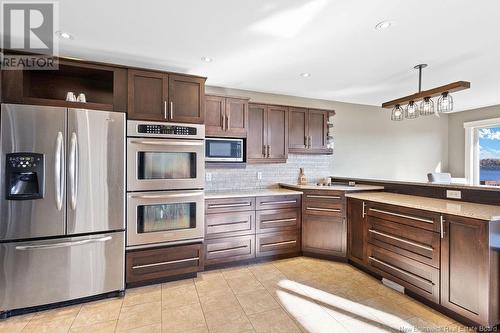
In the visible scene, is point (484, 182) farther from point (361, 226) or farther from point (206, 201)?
point (206, 201)

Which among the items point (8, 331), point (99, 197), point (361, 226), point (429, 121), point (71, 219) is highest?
point (429, 121)

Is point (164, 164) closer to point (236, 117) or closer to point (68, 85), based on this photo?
point (236, 117)

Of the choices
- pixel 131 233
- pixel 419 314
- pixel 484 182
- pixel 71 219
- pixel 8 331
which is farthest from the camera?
pixel 484 182

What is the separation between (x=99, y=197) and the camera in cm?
241

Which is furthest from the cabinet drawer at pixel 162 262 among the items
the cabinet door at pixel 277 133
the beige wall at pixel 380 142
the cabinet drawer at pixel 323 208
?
the beige wall at pixel 380 142

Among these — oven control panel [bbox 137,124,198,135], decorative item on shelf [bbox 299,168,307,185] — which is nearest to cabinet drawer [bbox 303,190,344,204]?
decorative item on shelf [bbox 299,168,307,185]

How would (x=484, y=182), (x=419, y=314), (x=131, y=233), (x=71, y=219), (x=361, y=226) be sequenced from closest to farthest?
(x=419, y=314), (x=71, y=219), (x=131, y=233), (x=361, y=226), (x=484, y=182)

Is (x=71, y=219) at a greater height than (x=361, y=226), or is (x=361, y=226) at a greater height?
(x=71, y=219)

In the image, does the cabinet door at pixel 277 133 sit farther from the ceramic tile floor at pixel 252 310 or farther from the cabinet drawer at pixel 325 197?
the ceramic tile floor at pixel 252 310

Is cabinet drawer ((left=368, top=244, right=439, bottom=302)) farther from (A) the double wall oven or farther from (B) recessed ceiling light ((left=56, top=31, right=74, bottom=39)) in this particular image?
(B) recessed ceiling light ((left=56, top=31, right=74, bottom=39))

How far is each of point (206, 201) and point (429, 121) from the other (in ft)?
17.3

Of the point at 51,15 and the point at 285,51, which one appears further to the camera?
the point at 285,51

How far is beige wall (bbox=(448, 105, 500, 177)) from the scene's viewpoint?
17.4 feet

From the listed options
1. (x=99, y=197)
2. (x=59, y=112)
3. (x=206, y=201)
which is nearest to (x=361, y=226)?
(x=206, y=201)
